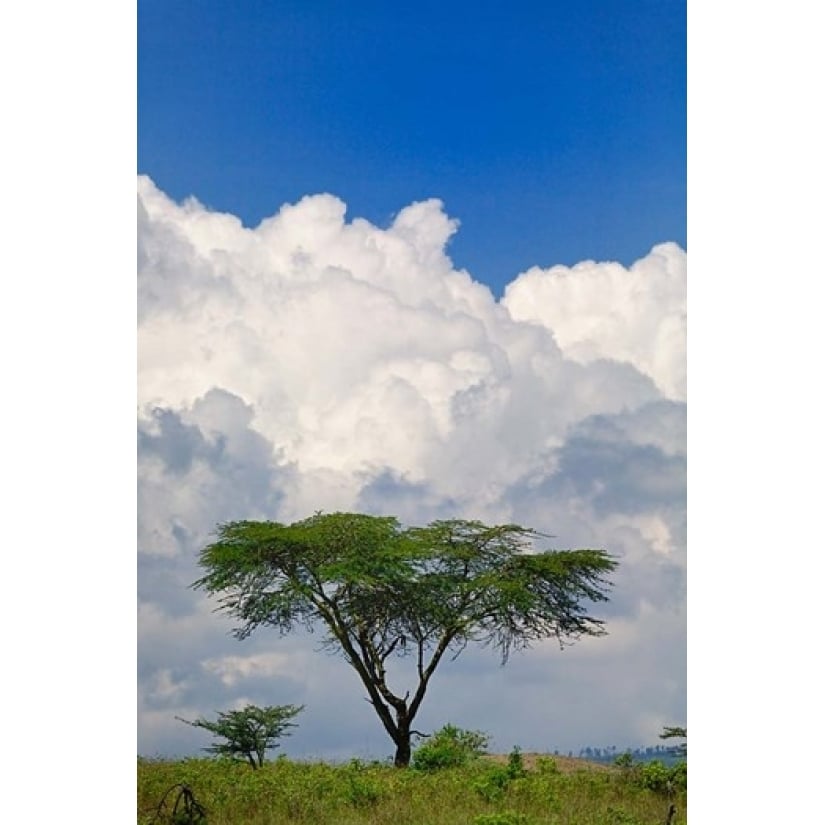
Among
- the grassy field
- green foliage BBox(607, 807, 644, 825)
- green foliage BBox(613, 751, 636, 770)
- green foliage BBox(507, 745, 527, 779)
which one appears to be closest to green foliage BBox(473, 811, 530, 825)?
the grassy field

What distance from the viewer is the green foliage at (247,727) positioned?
5.20 metres

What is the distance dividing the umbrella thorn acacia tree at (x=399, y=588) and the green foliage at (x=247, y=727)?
315mm

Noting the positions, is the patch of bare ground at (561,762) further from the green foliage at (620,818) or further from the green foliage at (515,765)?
the green foliage at (620,818)

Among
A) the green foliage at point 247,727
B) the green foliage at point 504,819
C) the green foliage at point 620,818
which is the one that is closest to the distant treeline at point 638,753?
the green foliage at point 620,818

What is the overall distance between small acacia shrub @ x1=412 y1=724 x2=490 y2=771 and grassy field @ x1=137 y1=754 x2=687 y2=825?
3 cm

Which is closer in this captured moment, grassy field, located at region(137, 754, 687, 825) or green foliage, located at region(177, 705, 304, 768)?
grassy field, located at region(137, 754, 687, 825)

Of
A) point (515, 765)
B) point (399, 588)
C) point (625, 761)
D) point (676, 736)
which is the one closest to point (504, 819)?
point (515, 765)

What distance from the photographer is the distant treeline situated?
5.20m

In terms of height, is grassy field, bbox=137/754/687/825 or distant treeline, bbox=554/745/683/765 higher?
distant treeline, bbox=554/745/683/765

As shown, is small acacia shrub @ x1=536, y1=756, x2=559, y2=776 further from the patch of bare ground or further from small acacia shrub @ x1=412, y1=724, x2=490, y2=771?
small acacia shrub @ x1=412, y1=724, x2=490, y2=771

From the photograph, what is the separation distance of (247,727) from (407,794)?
69 cm

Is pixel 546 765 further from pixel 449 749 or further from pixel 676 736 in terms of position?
pixel 676 736
